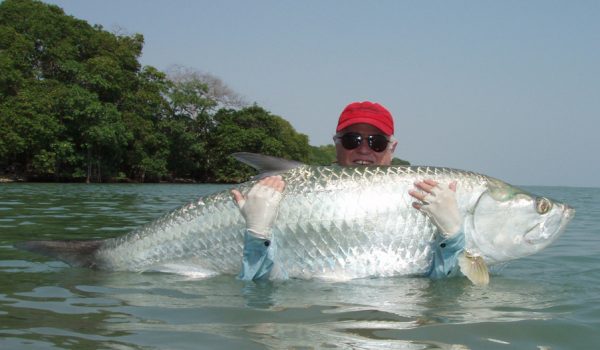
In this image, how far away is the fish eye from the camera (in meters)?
4.02

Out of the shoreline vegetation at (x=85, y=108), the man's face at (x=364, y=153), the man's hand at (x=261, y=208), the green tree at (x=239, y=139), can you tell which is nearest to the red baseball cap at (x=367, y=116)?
the man's face at (x=364, y=153)

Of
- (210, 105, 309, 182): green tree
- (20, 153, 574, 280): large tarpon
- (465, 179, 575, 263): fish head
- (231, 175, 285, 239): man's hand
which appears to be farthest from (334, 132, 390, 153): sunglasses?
(210, 105, 309, 182): green tree

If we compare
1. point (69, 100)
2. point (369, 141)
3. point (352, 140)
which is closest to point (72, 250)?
point (352, 140)

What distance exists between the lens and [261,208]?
3.83 m

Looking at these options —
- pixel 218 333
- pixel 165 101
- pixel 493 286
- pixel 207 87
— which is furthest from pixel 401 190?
pixel 207 87

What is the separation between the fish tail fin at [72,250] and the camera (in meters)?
4.15

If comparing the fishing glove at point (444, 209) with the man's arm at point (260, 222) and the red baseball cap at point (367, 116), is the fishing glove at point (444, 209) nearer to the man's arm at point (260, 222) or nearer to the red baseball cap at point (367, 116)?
the man's arm at point (260, 222)

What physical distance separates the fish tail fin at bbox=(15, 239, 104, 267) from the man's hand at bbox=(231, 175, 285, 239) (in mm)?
1252

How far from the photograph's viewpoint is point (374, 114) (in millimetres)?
5188

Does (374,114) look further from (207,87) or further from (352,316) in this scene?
(207,87)

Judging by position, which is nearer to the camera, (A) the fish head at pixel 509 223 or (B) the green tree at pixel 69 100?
(A) the fish head at pixel 509 223

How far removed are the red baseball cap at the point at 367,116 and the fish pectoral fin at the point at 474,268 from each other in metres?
1.63

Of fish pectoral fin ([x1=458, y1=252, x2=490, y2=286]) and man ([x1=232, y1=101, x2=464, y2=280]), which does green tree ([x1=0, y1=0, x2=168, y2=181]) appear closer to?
man ([x1=232, y1=101, x2=464, y2=280])

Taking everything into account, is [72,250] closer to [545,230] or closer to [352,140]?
[352,140]
